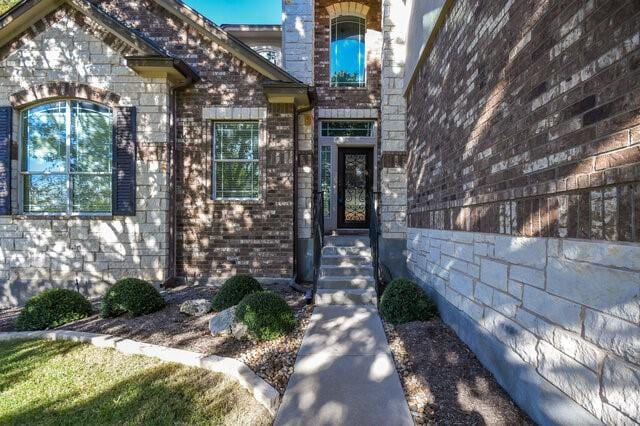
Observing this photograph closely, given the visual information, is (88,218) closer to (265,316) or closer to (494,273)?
(265,316)

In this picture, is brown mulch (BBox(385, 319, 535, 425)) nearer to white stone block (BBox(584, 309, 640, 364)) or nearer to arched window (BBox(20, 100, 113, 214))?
white stone block (BBox(584, 309, 640, 364))

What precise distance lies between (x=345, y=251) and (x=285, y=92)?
312 centimetres

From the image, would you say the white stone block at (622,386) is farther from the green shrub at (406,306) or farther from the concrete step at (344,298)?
the concrete step at (344,298)

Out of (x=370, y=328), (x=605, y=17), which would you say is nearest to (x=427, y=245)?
(x=370, y=328)

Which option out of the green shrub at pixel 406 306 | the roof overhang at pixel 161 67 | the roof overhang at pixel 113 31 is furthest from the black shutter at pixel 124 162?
the green shrub at pixel 406 306

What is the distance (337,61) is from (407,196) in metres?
3.77

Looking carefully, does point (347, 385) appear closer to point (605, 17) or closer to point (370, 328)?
point (370, 328)

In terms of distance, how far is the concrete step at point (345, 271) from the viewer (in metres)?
5.74

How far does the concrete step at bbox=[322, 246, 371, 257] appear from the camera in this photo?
6293 mm

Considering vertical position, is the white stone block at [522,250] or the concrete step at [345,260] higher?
the white stone block at [522,250]

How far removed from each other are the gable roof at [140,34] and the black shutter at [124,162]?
3.94 ft

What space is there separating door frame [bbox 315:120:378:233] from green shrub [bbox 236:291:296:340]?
405cm

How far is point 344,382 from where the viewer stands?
284 cm

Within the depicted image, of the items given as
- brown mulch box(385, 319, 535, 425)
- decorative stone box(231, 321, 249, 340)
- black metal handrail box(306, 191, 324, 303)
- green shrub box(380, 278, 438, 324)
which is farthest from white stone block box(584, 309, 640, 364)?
black metal handrail box(306, 191, 324, 303)
